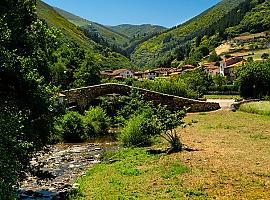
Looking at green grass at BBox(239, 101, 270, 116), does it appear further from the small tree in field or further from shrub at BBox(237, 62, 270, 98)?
the small tree in field

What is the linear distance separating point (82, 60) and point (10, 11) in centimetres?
6946

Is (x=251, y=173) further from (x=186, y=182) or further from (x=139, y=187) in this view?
(x=139, y=187)

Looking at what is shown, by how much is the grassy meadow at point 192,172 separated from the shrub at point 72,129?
10.6 m

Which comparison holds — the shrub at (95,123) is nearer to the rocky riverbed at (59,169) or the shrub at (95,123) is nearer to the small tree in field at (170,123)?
the rocky riverbed at (59,169)

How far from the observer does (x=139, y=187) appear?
66.0 feet

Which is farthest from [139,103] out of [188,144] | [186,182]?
[186,182]

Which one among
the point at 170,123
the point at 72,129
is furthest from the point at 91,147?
the point at 170,123

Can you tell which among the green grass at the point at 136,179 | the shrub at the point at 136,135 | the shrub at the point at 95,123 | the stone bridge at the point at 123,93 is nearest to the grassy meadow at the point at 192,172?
the green grass at the point at 136,179

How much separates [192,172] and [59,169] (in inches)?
374

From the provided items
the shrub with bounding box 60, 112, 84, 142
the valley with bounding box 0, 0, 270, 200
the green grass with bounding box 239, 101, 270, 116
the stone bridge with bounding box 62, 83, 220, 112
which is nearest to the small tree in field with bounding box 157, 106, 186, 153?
the valley with bounding box 0, 0, 270, 200

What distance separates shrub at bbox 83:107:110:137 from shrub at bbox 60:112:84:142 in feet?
3.74

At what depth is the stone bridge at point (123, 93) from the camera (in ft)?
186

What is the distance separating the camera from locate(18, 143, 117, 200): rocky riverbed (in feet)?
69.3

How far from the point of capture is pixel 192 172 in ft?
72.7
